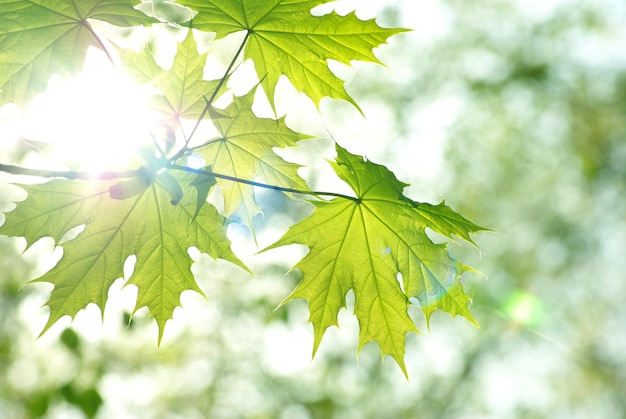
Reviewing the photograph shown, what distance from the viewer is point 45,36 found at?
1.63m

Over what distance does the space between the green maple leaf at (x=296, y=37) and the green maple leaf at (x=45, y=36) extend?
248 mm

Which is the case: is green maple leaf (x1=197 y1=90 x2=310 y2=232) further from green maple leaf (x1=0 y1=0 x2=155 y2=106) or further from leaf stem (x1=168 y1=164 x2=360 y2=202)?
green maple leaf (x1=0 y1=0 x2=155 y2=106)

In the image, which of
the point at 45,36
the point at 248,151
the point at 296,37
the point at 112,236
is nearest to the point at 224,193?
the point at 248,151

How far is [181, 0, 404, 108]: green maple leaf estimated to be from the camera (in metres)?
1.73

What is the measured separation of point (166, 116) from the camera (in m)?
1.88

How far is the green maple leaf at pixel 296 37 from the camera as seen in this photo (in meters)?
1.73

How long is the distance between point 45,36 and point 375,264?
131cm

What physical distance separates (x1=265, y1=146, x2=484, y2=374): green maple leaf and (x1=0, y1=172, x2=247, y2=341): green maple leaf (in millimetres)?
322

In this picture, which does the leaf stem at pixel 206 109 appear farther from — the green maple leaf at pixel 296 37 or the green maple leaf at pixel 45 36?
the green maple leaf at pixel 45 36

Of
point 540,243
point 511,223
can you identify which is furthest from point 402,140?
point 540,243

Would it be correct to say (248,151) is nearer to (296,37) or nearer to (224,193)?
(224,193)

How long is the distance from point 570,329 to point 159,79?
1669 centimetres

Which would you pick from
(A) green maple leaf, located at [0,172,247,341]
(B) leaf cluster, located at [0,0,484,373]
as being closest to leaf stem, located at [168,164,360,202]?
(B) leaf cluster, located at [0,0,484,373]

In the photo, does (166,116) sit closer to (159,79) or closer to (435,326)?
(159,79)
